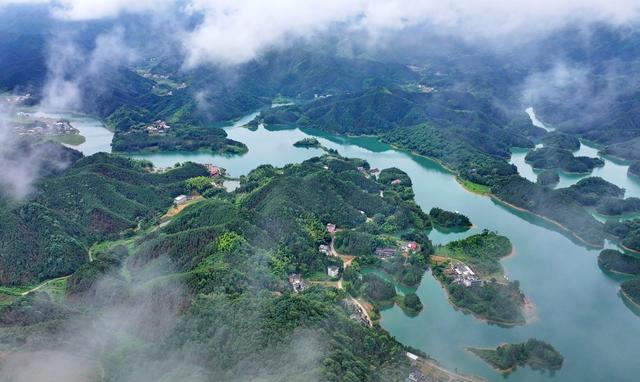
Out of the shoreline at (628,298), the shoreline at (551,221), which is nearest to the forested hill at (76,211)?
the shoreline at (551,221)

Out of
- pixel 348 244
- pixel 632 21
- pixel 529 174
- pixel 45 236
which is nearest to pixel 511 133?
pixel 529 174

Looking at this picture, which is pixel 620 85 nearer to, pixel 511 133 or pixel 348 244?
pixel 511 133

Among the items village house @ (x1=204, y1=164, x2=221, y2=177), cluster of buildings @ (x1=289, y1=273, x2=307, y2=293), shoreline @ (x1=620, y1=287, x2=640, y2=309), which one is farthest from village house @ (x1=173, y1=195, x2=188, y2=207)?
shoreline @ (x1=620, y1=287, x2=640, y2=309)

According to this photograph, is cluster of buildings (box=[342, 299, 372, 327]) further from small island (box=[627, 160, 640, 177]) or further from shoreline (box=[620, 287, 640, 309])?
small island (box=[627, 160, 640, 177])

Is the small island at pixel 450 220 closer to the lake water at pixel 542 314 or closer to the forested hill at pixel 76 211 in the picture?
the lake water at pixel 542 314

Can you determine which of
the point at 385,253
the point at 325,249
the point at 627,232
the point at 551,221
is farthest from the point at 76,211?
the point at 627,232
